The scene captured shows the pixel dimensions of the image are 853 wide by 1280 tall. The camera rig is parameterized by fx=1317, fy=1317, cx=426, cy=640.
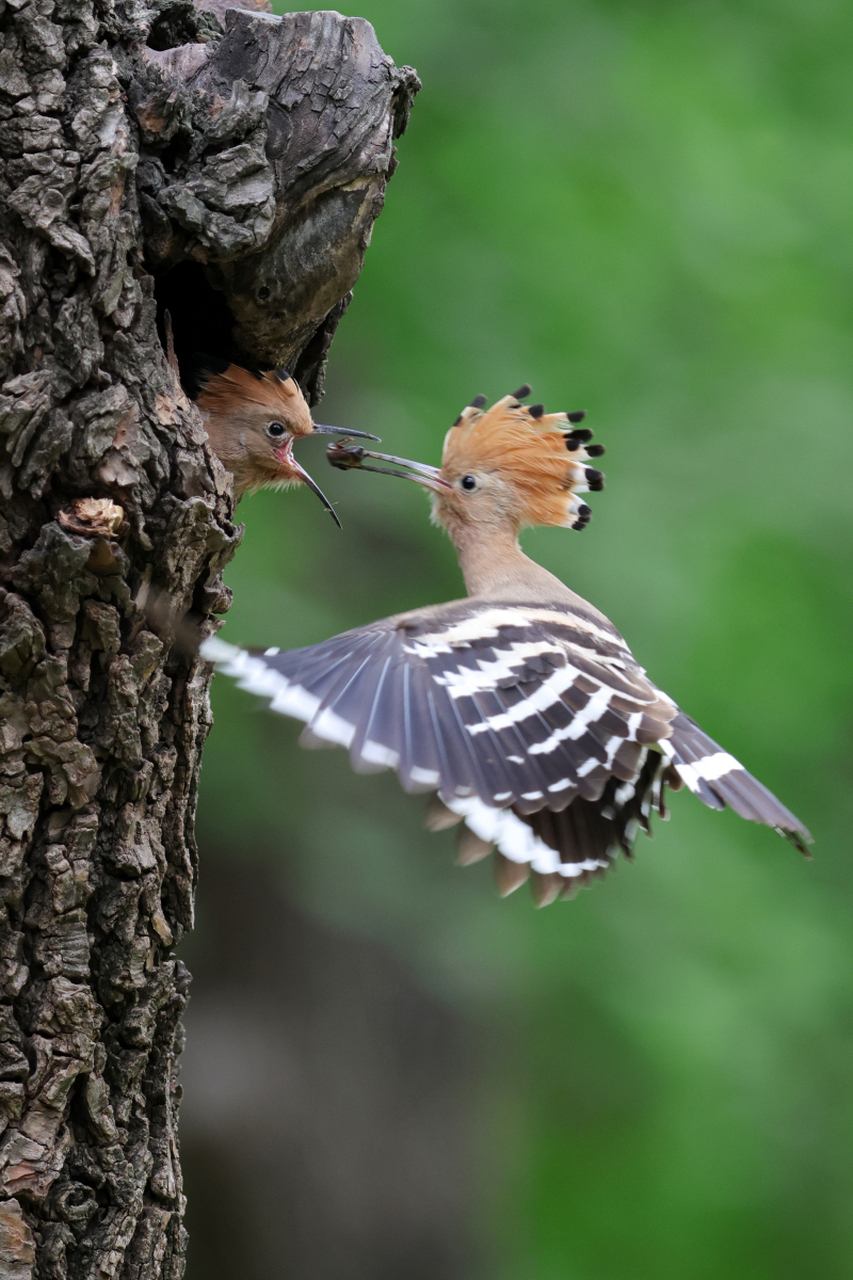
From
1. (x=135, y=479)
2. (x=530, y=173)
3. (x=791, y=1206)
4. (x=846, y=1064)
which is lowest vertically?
(x=791, y=1206)

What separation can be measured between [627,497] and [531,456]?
1.61 m

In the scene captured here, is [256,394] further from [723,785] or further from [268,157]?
[723,785]

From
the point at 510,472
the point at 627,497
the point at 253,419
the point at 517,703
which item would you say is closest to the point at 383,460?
the point at 510,472

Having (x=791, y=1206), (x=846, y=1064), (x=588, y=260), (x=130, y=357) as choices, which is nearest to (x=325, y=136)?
(x=130, y=357)

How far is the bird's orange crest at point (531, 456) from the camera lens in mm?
3549

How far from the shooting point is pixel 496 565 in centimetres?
371

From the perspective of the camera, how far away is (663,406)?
A: 5320mm

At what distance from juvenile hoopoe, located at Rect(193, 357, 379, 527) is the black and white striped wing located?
1.73 feet

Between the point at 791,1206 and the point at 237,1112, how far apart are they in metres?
2.84

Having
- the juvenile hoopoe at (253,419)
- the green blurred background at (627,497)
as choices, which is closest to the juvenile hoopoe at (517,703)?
the juvenile hoopoe at (253,419)

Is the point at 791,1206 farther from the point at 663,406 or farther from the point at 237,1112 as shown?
the point at 663,406

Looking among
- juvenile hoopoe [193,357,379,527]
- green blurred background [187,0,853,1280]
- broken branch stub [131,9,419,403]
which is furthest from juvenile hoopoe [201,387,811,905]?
green blurred background [187,0,853,1280]

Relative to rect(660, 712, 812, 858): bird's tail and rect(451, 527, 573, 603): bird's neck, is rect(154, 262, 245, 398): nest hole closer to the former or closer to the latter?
rect(451, 527, 573, 603): bird's neck

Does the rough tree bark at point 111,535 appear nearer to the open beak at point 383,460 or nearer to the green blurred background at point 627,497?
the open beak at point 383,460
